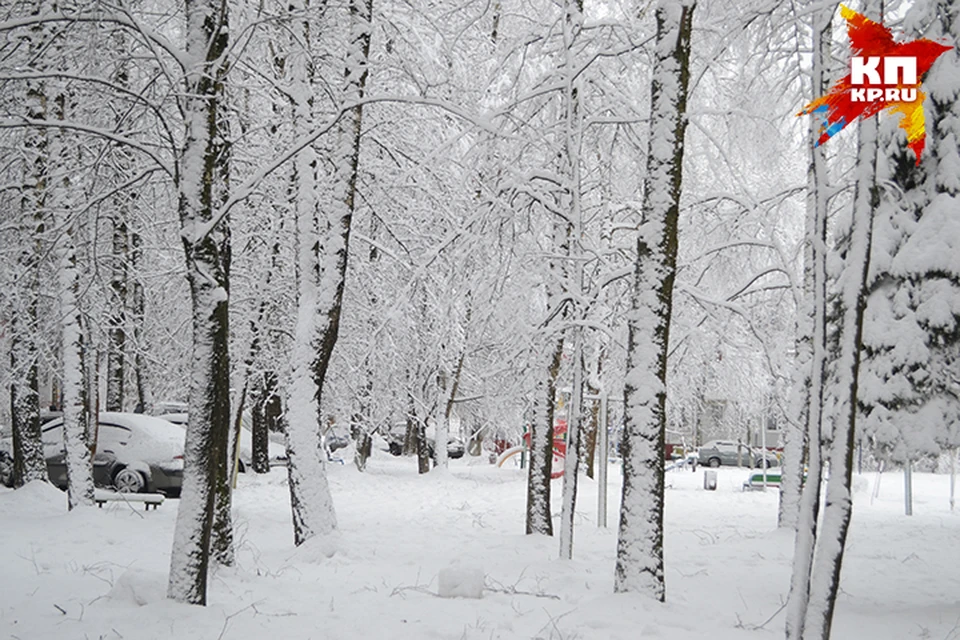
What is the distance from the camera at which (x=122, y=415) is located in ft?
47.6

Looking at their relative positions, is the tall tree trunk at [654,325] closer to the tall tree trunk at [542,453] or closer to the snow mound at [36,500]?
the tall tree trunk at [542,453]

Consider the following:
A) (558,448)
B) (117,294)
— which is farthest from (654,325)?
(558,448)

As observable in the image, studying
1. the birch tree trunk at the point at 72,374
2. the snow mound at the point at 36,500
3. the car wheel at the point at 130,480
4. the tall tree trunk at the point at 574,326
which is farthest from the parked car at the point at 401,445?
the tall tree trunk at the point at 574,326

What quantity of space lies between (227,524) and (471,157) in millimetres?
5436

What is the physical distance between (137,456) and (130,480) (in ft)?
1.45

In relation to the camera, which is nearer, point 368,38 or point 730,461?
point 368,38

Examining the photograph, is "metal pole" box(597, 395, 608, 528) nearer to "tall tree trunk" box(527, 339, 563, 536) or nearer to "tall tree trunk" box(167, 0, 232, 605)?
"tall tree trunk" box(527, 339, 563, 536)

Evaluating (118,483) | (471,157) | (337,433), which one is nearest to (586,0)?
(471,157)

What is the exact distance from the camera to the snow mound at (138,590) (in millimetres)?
5668

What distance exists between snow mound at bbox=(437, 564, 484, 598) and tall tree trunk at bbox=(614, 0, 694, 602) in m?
1.23

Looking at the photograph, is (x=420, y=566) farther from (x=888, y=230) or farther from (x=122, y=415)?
(x=122, y=415)

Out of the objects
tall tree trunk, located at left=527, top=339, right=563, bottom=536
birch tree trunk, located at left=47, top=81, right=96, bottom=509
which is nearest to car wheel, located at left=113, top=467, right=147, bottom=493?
birch tree trunk, located at left=47, top=81, right=96, bottom=509

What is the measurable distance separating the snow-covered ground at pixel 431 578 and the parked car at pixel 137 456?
1.06 m

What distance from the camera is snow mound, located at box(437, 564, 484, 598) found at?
686 centimetres
